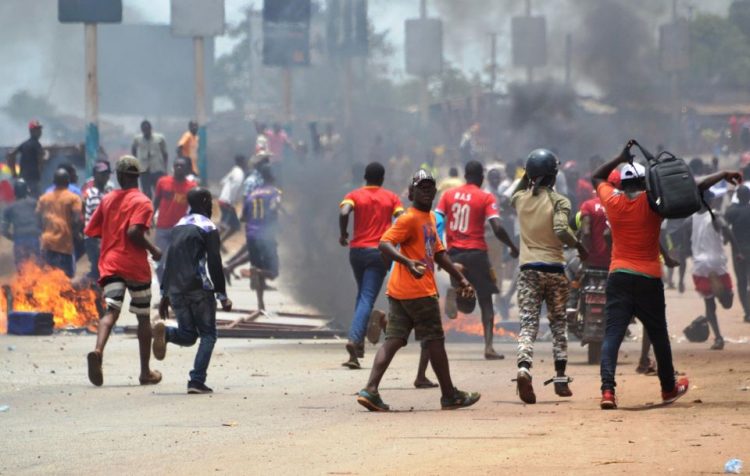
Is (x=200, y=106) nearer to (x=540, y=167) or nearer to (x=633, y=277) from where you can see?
(x=540, y=167)

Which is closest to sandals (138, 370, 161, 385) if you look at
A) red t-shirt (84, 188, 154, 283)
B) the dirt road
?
the dirt road

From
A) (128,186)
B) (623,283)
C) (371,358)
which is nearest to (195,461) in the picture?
(623,283)

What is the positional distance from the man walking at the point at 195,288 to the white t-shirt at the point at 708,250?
6924 millimetres

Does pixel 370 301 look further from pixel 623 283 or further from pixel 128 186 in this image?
pixel 623 283

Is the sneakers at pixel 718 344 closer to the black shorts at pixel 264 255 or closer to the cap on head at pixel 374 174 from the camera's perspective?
the cap on head at pixel 374 174

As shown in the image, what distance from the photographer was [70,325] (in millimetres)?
17594

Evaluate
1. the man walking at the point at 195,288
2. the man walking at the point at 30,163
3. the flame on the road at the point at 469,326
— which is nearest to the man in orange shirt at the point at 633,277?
the man walking at the point at 195,288

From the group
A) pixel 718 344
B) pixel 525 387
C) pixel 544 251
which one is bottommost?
pixel 718 344

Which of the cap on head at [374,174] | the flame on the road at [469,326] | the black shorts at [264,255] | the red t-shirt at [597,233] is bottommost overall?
the flame on the road at [469,326]

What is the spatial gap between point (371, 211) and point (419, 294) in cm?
310

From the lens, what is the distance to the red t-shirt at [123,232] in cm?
1191

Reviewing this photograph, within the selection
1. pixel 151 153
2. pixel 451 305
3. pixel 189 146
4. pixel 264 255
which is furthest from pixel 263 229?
pixel 189 146

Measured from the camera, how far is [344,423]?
31.3ft

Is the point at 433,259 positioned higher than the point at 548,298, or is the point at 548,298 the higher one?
the point at 433,259
